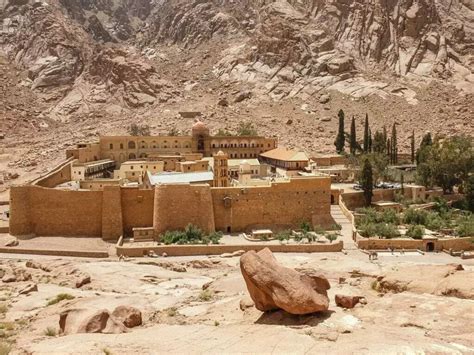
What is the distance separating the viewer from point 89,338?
10.8 metres

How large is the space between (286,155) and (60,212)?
17261mm

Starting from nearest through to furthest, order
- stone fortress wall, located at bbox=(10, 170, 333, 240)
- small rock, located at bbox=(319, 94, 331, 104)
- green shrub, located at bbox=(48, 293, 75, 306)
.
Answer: green shrub, located at bbox=(48, 293, 75, 306)
stone fortress wall, located at bbox=(10, 170, 333, 240)
small rock, located at bbox=(319, 94, 331, 104)

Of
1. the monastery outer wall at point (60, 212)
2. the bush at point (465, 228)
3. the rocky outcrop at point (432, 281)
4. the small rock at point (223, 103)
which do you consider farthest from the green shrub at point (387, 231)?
the small rock at point (223, 103)

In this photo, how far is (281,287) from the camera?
11.8 metres

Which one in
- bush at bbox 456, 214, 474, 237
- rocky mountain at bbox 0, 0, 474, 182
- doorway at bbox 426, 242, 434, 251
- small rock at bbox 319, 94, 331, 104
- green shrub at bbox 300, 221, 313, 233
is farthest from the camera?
small rock at bbox 319, 94, 331, 104

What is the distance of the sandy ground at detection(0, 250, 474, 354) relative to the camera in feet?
31.9

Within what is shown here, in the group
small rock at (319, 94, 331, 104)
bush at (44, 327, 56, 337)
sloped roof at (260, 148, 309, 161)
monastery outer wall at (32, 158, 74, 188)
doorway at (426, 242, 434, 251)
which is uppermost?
small rock at (319, 94, 331, 104)

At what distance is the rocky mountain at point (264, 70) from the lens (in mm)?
60906

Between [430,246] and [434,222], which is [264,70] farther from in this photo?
[430,246]

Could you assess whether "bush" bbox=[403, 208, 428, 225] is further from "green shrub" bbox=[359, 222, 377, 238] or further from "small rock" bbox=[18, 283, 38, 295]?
"small rock" bbox=[18, 283, 38, 295]

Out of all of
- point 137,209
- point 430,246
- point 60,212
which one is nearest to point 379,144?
point 430,246

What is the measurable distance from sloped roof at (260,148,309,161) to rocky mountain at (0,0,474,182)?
1083 centimetres

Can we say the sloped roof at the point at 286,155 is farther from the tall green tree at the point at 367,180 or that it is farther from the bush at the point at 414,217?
the bush at the point at 414,217

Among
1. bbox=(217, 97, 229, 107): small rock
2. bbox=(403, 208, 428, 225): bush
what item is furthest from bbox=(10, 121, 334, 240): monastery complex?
bbox=(217, 97, 229, 107): small rock
